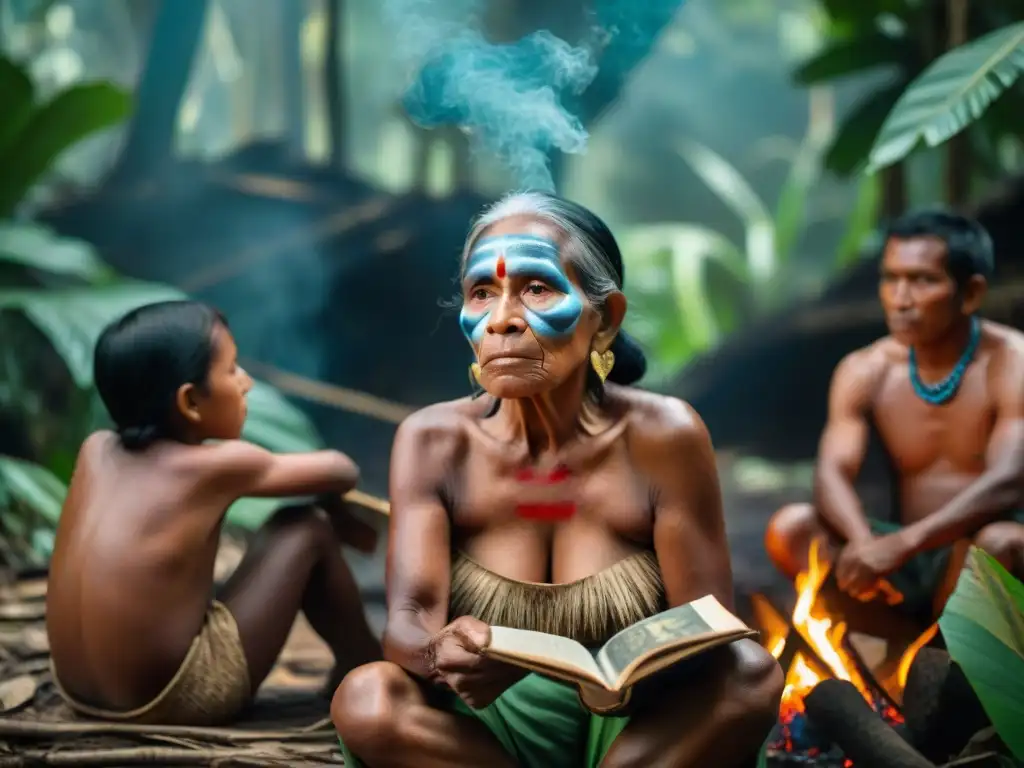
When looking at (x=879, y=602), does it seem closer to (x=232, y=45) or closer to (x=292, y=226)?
(x=292, y=226)

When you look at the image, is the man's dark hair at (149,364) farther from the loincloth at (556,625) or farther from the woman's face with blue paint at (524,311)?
the loincloth at (556,625)

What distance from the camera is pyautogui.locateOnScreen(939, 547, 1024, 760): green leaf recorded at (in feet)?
8.33

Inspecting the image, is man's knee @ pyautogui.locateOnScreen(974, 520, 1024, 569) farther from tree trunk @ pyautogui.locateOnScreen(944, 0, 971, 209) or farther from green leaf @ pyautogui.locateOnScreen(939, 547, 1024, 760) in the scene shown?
tree trunk @ pyautogui.locateOnScreen(944, 0, 971, 209)

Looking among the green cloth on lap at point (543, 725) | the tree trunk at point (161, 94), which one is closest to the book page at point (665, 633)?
the green cloth on lap at point (543, 725)

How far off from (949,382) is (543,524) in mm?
1796

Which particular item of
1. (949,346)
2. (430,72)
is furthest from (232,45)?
(949,346)

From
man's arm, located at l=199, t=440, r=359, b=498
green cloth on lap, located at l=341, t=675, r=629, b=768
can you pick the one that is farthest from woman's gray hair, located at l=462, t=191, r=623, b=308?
man's arm, located at l=199, t=440, r=359, b=498

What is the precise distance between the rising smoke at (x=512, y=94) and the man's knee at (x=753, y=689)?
1369 mm

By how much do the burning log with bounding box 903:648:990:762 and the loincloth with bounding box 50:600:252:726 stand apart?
190cm

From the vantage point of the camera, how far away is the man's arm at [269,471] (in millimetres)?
3209

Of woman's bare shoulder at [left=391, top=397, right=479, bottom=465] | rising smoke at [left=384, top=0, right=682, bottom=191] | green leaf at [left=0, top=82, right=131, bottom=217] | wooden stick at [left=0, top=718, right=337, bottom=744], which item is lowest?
wooden stick at [left=0, top=718, right=337, bottom=744]

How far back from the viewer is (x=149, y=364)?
3.19 m

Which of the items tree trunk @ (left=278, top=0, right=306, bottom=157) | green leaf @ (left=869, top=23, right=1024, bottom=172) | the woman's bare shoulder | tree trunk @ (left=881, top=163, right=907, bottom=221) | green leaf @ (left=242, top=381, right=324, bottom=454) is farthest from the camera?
tree trunk @ (left=278, top=0, right=306, bottom=157)

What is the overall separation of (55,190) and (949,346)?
6612 millimetres
